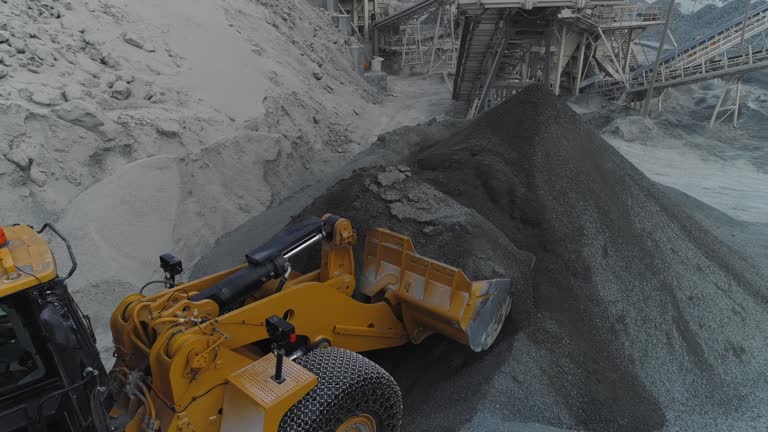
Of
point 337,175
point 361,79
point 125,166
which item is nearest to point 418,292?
point 125,166

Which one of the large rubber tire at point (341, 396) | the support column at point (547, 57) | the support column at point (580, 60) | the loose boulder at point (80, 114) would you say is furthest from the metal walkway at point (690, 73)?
the large rubber tire at point (341, 396)

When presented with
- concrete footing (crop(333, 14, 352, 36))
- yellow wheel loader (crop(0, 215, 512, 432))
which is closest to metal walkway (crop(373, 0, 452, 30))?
concrete footing (crop(333, 14, 352, 36))

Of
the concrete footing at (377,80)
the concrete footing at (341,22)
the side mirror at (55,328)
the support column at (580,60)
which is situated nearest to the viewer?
the side mirror at (55,328)

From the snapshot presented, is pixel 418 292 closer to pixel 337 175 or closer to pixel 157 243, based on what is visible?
pixel 157 243

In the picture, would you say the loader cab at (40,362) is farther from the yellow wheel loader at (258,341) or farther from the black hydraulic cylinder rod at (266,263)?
the black hydraulic cylinder rod at (266,263)

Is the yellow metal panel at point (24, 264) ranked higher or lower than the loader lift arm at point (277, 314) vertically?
higher

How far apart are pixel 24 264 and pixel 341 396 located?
1723 millimetres

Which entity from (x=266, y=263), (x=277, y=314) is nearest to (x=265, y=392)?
(x=277, y=314)

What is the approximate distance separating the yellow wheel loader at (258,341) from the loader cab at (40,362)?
1 cm

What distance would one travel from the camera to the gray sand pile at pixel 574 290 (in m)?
4.35

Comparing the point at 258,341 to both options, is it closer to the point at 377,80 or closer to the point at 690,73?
the point at 377,80

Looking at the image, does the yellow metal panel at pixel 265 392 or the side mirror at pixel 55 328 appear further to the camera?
the yellow metal panel at pixel 265 392

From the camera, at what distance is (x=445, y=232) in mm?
5223

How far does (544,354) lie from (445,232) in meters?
1.43
